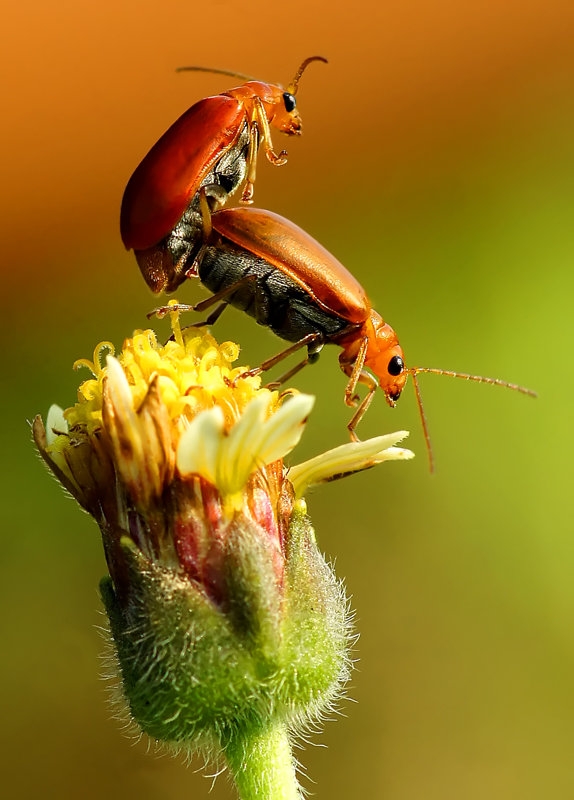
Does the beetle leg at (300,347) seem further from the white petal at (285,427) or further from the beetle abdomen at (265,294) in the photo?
the white petal at (285,427)

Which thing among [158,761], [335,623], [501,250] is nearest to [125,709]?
[335,623]

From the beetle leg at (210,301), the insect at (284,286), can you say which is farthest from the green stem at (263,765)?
the beetle leg at (210,301)

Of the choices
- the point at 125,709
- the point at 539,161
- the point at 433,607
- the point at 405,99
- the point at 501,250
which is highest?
the point at 405,99

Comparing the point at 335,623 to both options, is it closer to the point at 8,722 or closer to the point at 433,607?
the point at 433,607

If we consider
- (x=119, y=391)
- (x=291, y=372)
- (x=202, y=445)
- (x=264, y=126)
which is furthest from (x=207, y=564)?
(x=264, y=126)

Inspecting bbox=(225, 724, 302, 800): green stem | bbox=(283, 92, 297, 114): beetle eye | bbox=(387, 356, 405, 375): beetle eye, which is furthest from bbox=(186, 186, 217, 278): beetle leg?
bbox=(225, 724, 302, 800): green stem

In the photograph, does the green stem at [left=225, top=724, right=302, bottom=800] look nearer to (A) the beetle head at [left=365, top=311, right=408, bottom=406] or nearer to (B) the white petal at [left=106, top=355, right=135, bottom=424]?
(B) the white petal at [left=106, top=355, right=135, bottom=424]

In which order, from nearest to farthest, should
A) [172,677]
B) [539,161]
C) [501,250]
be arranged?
1. [172,677]
2. [501,250]
3. [539,161]

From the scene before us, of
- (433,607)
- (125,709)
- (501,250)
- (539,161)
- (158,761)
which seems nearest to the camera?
(125,709)
